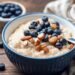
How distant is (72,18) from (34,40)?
0.83 feet

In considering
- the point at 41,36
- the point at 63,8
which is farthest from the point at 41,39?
the point at 63,8

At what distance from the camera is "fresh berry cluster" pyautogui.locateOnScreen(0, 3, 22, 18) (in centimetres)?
99

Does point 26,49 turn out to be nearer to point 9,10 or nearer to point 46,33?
point 46,33

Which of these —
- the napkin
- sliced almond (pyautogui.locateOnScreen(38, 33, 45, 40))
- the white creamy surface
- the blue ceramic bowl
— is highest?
the napkin

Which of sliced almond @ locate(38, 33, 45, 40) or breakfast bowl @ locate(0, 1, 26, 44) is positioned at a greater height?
breakfast bowl @ locate(0, 1, 26, 44)

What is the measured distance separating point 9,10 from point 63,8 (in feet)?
0.68

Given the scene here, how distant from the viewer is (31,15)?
85 cm

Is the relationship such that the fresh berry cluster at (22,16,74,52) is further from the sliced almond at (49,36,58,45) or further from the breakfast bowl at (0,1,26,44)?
the breakfast bowl at (0,1,26,44)

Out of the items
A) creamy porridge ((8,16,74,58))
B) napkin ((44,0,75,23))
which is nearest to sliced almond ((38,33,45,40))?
creamy porridge ((8,16,74,58))

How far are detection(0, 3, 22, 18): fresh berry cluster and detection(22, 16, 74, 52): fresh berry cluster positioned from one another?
21 cm

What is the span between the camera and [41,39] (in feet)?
2.43

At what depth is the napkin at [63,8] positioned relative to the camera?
0.97 meters

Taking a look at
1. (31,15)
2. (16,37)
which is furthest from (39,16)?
(16,37)

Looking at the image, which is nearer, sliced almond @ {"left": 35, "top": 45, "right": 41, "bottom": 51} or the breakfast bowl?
sliced almond @ {"left": 35, "top": 45, "right": 41, "bottom": 51}
